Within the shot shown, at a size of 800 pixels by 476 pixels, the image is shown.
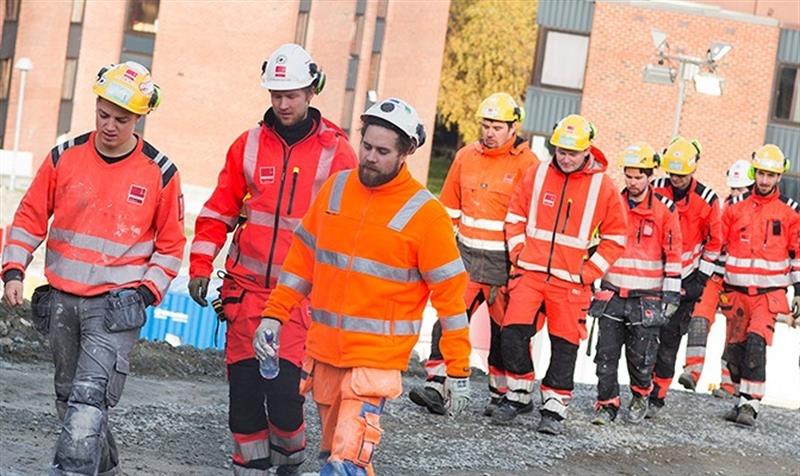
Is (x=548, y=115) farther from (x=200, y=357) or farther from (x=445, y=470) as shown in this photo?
(x=445, y=470)

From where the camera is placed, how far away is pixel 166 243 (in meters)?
7.84

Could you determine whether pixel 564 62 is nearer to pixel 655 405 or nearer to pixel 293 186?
pixel 655 405

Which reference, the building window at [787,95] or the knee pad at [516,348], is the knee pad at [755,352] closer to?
the knee pad at [516,348]

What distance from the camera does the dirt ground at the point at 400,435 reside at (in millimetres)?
9539

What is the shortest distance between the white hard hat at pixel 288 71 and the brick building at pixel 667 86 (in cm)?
3739

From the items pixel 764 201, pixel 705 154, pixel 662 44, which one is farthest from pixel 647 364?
pixel 705 154

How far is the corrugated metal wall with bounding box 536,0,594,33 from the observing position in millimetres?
44438

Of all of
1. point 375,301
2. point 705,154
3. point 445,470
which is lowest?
point 445,470

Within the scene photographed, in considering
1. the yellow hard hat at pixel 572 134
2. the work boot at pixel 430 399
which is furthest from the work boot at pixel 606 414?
the yellow hard hat at pixel 572 134

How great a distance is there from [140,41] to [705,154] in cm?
1590

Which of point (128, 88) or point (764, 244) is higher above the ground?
point (128, 88)

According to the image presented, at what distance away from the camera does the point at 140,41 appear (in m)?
43.1

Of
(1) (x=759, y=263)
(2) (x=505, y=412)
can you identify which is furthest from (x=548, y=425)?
(1) (x=759, y=263)

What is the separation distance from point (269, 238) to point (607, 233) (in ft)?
13.7
